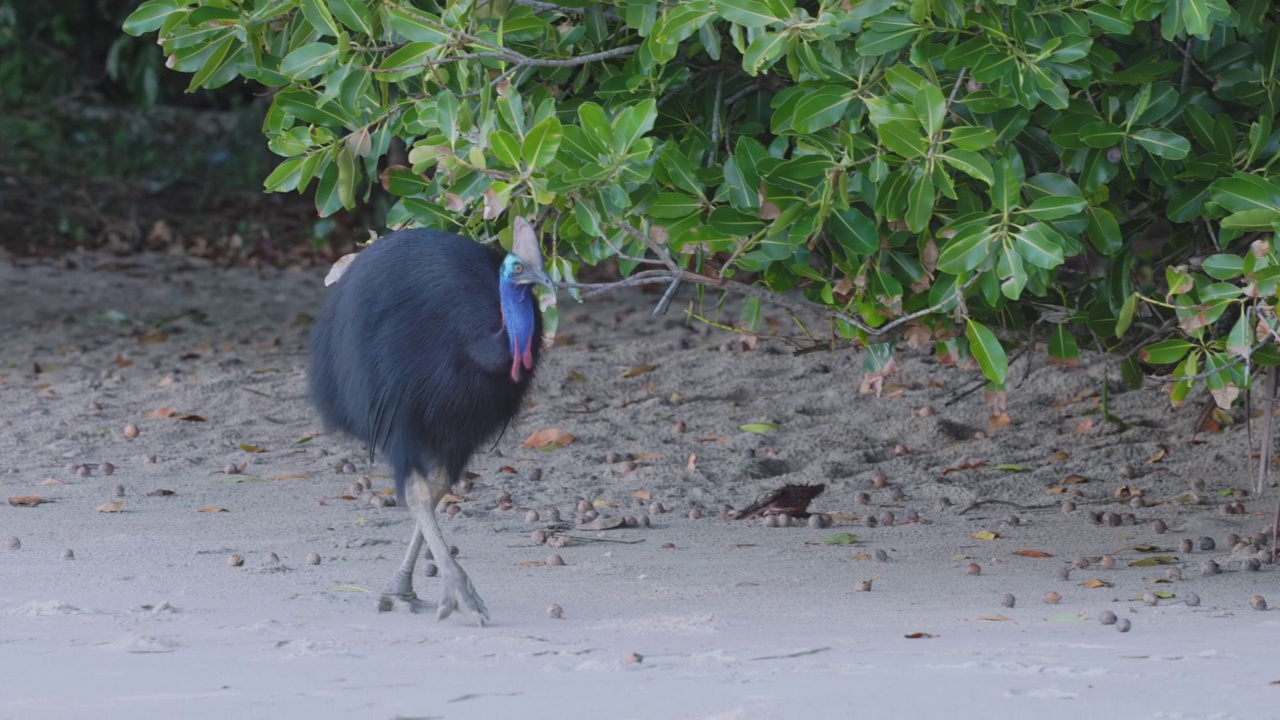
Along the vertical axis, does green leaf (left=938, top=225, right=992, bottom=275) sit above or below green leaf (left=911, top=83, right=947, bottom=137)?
below

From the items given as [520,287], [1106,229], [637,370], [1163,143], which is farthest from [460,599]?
[637,370]

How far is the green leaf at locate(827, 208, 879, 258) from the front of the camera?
12.6 feet

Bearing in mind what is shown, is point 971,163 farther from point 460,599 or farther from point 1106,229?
point 460,599

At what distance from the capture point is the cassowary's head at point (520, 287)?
3.76m

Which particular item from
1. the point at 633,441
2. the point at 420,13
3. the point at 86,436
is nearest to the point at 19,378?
the point at 86,436

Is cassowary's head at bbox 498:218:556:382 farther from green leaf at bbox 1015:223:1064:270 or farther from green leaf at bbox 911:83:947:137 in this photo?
green leaf at bbox 1015:223:1064:270

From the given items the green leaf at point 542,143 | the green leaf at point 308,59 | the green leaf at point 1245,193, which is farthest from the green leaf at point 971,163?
the green leaf at point 308,59

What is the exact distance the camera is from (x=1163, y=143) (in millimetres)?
3727

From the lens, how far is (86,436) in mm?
6445

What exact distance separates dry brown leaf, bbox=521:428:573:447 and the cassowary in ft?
6.92

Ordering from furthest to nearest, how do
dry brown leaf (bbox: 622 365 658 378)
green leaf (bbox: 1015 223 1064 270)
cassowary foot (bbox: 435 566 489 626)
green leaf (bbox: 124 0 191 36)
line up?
dry brown leaf (bbox: 622 365 658 378)
green leaf (bbox: 124 0 191 36)
cassowary foot (bbox: 435 566 489 626)
green leaf (bbox: 1015 223 1064 270)

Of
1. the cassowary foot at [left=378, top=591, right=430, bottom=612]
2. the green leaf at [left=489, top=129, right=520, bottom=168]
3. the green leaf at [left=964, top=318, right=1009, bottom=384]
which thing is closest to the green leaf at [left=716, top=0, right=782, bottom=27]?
the green leaf at [left=489, top=129, right=520, bottom=168]

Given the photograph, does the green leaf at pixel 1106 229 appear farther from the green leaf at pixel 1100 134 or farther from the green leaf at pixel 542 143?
the green leaf at pixel 542 143

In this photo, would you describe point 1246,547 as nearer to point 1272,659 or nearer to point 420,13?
point 1272,659
